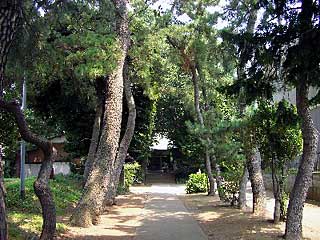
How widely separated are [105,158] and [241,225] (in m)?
4.56

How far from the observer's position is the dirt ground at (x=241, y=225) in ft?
37.5

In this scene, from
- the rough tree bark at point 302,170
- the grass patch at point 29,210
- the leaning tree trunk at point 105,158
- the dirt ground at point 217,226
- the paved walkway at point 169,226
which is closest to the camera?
the rough tree bark at point 302,170

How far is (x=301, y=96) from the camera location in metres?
10.2

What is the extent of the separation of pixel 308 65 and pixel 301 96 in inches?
59.1

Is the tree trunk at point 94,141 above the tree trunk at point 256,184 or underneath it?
above

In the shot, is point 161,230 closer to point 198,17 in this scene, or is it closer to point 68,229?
point 68,229

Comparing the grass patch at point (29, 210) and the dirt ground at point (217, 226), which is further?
the dirt ground at point (217, 226)

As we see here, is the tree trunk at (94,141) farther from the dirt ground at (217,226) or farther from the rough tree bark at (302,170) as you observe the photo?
the rough tree bark at (302,170)

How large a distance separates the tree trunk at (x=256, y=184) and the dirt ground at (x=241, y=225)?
0.41 metres

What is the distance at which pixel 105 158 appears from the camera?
46.6 ft

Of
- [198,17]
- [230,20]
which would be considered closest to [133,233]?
[230,20]

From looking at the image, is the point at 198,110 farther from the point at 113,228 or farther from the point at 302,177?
the point at 302,177

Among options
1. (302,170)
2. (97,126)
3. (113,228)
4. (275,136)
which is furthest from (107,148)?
(97,126)

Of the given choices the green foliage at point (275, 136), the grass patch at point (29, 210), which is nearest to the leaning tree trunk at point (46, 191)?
the grass patch at point (29, 210)
